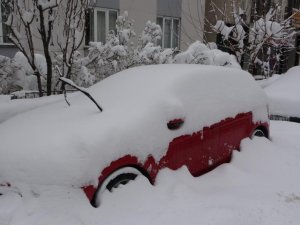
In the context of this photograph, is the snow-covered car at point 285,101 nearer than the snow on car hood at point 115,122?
No

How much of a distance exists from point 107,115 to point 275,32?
796cm

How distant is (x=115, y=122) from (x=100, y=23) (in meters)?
10.6

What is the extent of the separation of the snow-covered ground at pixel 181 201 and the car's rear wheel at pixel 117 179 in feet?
0.16

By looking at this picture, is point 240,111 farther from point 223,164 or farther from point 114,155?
point 114,155

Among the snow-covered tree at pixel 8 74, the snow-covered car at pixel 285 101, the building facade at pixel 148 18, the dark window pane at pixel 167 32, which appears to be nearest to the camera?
the snow-covered car at pixel 285 101

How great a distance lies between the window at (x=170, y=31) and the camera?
1553 cm

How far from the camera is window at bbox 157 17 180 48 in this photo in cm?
1553

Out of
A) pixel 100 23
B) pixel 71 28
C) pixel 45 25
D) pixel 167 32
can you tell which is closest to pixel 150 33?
pixel 100 23

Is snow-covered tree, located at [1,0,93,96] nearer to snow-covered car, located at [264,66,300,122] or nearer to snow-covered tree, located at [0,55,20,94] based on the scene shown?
snow-covered tree, located at [0,55,20,94]

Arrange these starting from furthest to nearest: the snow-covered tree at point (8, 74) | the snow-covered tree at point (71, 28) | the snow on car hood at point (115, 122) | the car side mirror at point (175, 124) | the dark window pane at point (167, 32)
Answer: the dark window pane at point (167, 32) → the snow-covered tree at point (8, 74) → the snow-covered tree at point (71, 28) → the car side mirror at point (175, 124) → the snow on car hood at point (115, 122)

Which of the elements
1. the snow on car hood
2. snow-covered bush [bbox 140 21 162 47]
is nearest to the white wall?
snow-covered bush [bbox 140 21 162 47]

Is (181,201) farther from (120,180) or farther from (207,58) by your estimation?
(207,58)

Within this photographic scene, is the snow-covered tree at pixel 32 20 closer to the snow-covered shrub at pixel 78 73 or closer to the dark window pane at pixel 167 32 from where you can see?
the snow-covered shrub at pixel 78 73

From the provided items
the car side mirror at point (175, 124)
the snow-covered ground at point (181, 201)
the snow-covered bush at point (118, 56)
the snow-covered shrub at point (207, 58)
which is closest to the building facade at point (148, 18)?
the snow-covered bush at point (118, 56)
